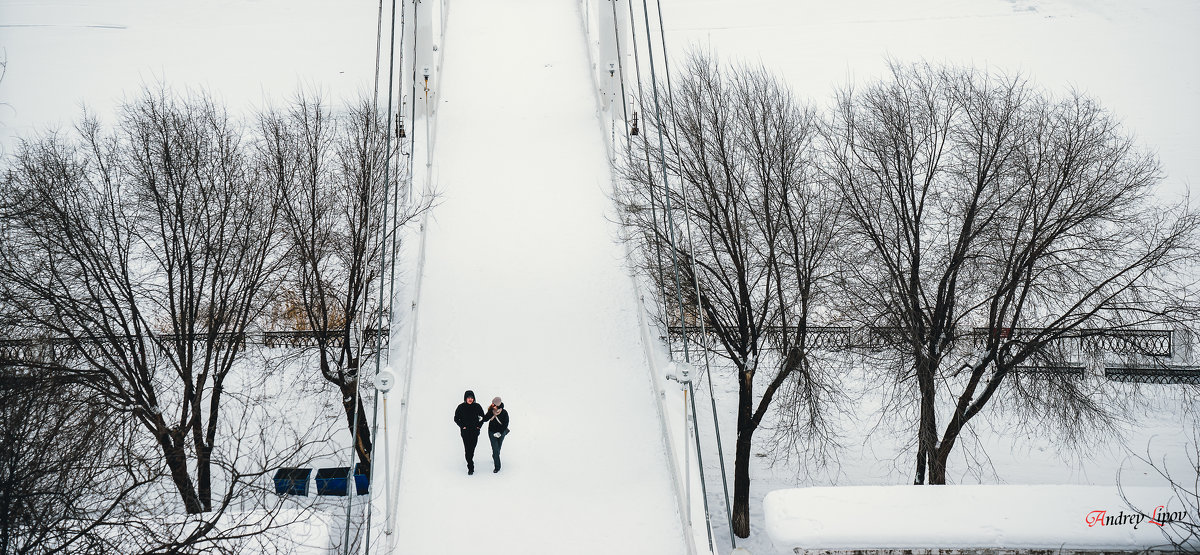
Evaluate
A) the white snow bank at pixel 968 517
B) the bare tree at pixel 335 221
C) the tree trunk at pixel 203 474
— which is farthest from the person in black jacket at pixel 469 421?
→ the tree trunk at pixel 203 474

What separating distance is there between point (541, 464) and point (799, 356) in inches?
191

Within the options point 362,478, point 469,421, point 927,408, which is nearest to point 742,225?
point 927,408

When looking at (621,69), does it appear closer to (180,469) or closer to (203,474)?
(203,474)

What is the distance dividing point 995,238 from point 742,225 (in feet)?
13.0

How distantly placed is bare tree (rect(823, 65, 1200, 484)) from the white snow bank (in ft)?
12.0

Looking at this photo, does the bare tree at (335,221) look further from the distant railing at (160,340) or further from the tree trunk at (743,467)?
the tree trunk at (743,467)

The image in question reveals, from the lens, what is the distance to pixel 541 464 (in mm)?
11422

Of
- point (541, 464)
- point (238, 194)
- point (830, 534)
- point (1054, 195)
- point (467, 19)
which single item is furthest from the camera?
point (467, 19)

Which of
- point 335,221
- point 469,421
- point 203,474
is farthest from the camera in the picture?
point 335,221

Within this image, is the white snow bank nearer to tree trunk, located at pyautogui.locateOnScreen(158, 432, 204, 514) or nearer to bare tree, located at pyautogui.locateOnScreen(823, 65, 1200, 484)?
bare tree, located at pyautogui.locateOnScreen(823, 65, 1200, 484)

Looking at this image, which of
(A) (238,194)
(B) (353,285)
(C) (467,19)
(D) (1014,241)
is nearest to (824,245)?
(D) (1014,241)

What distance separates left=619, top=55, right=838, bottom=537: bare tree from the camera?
14.5 m

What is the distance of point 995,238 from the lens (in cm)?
1377

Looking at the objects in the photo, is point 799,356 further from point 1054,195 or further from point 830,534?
point 830,534
